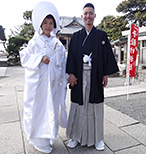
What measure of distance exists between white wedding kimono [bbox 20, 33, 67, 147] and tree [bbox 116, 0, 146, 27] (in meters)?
14.1

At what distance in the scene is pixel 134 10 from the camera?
1455cm

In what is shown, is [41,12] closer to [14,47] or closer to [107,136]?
[107,136]

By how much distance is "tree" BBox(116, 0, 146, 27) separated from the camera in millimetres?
13773

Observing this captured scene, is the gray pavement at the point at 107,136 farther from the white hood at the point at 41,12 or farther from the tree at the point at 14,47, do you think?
the tree at the point at 14,47

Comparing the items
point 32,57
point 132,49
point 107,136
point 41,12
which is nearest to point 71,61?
point 32,57

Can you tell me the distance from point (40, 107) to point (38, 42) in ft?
2.67

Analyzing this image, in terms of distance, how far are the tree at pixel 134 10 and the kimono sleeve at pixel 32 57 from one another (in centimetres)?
1416

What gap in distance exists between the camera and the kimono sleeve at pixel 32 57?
1814 millimetres

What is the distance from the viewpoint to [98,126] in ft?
6.60

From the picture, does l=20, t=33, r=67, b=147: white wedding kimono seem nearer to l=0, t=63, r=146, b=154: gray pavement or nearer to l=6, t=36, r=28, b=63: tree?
l=0, t=63, r=146, b=154: gray pavement

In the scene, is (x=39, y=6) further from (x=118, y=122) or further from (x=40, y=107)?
(x=118, y=122)

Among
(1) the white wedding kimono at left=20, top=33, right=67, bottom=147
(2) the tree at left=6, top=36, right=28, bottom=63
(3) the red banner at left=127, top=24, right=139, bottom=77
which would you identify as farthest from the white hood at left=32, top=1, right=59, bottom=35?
(2) the tree at left=6, top=36, right=28, bottom=63

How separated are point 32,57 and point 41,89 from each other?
41 cm

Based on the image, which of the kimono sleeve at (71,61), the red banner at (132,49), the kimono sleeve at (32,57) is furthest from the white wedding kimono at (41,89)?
the red banner at (132,49)
